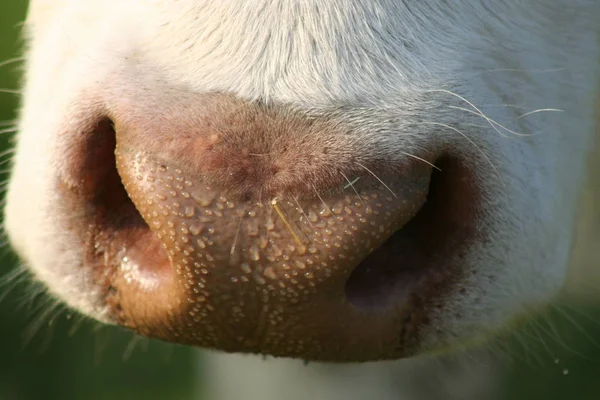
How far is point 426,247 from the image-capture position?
1135 millimetres

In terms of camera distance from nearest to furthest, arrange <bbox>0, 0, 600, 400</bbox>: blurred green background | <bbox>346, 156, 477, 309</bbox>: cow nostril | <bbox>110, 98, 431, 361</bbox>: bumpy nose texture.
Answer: <bbox>110, 98, 431, 361</bbox>: bumpy nose texture
<bbox>346, 156, 477, 309</bbox>: cow nostril
<bbox>0, 0, 600, 400</bbox>: blurred green background

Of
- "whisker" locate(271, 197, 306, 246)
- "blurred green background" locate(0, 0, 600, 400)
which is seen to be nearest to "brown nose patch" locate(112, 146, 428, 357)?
"whisker" locate(271, 197, 306, 246)

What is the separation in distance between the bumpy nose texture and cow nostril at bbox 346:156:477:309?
2.1 inches

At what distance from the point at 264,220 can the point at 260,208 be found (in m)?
0.01

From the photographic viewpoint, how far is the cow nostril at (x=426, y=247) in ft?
3.63

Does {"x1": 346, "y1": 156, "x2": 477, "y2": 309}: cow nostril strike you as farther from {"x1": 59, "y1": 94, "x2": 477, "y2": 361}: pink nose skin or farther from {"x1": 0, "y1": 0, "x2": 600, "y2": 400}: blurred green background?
{"x1": 0, "y1": 0, "x2": 600, "y2": 400}: blurred green background

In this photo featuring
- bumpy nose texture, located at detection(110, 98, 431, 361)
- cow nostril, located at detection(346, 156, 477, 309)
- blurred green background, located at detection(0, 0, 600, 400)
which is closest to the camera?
bumpy nose texture, located at detection(110, 98, 431, 361)

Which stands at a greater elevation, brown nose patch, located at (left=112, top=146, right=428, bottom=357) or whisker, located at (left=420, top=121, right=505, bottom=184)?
whisker, located at (left=420, top=121, right=505, bottom=184)

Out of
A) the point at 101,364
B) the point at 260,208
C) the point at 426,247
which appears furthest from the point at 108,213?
the point at 101,364

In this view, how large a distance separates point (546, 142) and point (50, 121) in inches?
24.6

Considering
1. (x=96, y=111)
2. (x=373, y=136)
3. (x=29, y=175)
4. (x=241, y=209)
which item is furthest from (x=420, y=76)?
(x=29, y=175)

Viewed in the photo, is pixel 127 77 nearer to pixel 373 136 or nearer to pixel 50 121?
pixel 50 121

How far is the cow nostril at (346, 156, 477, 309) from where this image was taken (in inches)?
43.5

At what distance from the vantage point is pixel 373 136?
103 cm
